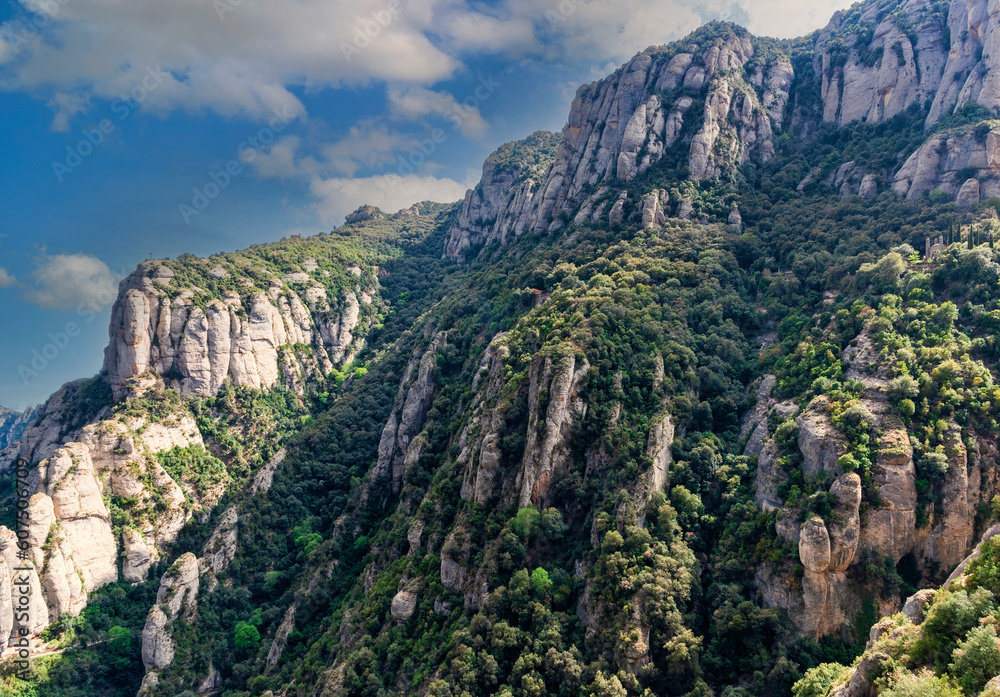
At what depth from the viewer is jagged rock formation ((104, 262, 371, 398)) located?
9550 cm

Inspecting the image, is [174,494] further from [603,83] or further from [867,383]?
[603,83]

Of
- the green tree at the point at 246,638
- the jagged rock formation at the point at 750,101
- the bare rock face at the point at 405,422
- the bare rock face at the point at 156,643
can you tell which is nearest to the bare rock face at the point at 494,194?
the jagged rock formation at the point at 750,101

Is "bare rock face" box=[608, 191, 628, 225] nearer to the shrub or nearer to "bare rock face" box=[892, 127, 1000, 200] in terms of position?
"bare rock face" box=[892, 127, 1000, 200]

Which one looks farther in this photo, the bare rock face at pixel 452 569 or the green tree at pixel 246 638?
the green tree at pixel 246 638

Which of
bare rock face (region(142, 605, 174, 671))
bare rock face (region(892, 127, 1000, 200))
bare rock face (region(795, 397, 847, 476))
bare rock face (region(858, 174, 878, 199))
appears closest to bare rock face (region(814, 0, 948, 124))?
bare rock face (region(858, 174, 878, 199))

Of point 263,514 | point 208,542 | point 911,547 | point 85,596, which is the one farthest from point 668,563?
point 85,596

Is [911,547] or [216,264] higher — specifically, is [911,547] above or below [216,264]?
below

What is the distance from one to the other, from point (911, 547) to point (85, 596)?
95.9m

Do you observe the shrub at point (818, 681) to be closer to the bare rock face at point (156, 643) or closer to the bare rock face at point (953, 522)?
the bare rock face at point (953, 522)

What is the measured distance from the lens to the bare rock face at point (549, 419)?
55188 mm

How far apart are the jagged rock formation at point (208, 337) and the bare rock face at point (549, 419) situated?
244 ft

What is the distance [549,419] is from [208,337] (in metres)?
80.5

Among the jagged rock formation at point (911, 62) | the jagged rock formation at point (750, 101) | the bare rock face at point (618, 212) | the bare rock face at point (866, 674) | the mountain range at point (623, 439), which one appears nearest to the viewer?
the bare rock face at point (866, 674)

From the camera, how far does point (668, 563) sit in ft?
145
